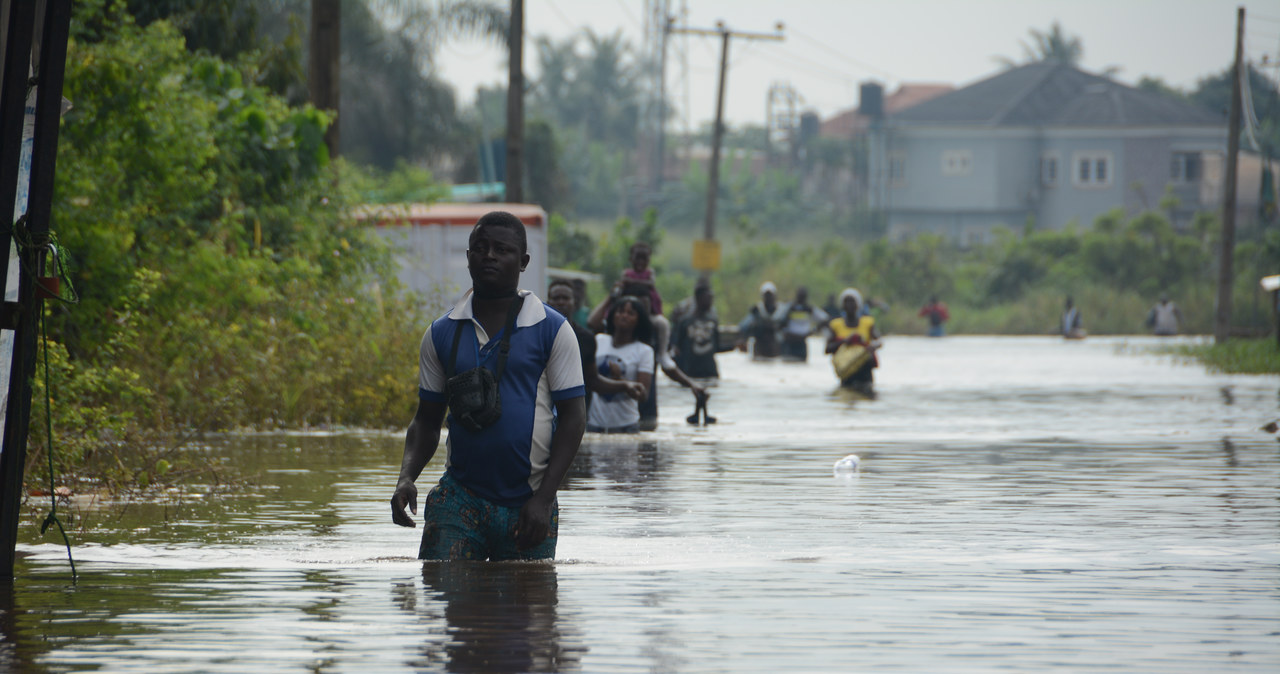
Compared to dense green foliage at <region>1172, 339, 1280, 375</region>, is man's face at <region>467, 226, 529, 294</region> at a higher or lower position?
higher

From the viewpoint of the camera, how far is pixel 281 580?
8227 millimetres

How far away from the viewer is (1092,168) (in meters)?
85.3

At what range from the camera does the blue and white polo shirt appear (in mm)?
7023

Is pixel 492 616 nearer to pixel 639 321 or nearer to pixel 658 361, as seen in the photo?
pixel 639 321

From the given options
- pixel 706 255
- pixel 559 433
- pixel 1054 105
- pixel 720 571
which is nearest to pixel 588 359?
pixel 720 571

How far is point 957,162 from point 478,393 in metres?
81.4

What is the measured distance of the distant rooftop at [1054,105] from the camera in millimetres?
84688

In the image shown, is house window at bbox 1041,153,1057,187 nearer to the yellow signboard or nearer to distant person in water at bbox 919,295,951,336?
distant person in water at bbox 919,295,951,336

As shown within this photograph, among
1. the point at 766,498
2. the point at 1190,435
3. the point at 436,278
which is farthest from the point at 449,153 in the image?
the point at 766,498

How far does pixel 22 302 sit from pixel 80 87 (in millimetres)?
7383

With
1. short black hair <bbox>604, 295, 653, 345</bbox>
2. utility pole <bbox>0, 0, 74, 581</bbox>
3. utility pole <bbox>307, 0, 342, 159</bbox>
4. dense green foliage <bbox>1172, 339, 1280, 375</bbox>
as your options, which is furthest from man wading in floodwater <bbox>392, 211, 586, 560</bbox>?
dense green foliage <bbox>1172, 339, 1280, 375</bbox>

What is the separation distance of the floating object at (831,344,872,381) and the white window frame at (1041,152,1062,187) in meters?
61.3

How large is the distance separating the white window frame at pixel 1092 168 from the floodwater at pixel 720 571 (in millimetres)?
Answer: 70270

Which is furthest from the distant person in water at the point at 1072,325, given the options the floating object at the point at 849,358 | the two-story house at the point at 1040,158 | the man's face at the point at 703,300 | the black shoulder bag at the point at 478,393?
the black shoulder bag at the point at 478,393
